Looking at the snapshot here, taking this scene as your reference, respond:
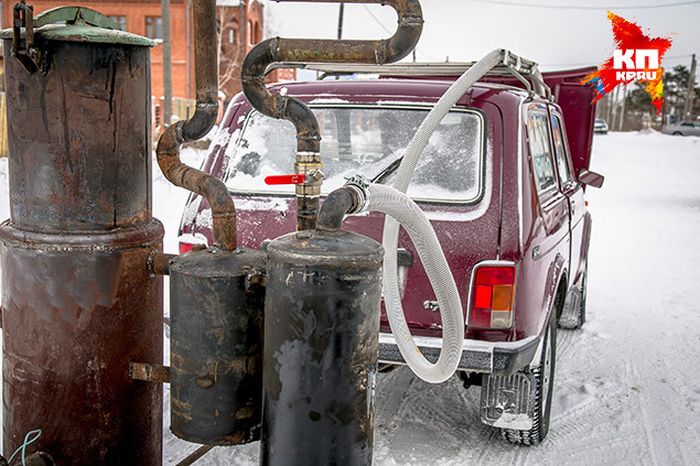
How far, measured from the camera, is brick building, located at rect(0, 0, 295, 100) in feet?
115

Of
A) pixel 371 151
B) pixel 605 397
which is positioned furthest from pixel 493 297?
pixel 605 397

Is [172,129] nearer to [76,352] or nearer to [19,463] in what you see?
[76,352]

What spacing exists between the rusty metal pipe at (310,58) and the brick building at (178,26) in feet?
107

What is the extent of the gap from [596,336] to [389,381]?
231cm

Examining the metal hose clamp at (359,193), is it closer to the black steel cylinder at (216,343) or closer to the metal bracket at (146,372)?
the black steel cylinder at (216,343)

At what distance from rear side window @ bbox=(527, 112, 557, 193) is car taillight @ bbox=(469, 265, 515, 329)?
0.68 m

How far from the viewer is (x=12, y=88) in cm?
250

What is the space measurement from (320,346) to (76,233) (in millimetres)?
923

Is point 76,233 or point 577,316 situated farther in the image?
point 577,316

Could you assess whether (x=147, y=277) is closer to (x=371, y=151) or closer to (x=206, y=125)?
(x=206, y=125)

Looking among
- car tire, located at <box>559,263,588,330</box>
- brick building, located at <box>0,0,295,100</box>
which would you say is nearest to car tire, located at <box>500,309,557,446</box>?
car tire, located at <box>559,263,588,330</box>

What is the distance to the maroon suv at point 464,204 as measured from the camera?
3564mm

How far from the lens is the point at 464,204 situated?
3721 millimetres

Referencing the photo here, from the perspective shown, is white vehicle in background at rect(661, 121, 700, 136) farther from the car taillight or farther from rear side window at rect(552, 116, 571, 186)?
the car taillight
